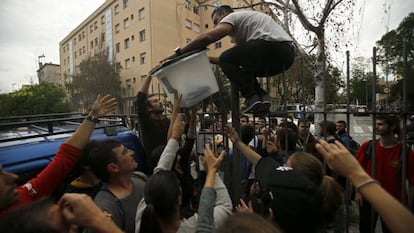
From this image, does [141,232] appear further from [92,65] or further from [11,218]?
[92,65]

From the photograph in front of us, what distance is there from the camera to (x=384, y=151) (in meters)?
2.69

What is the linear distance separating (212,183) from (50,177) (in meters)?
1.14

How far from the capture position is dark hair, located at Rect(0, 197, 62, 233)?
A: 108cm

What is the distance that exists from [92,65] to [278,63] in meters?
32.1

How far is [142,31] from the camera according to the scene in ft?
103

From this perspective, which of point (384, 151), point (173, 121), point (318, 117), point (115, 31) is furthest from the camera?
point (115, 31)

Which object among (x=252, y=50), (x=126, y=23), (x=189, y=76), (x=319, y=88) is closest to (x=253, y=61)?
(x=252, y=50)

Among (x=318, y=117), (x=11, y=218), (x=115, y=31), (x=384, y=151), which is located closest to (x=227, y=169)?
(x=384, y=151)

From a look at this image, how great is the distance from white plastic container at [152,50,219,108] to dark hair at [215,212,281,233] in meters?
1.08

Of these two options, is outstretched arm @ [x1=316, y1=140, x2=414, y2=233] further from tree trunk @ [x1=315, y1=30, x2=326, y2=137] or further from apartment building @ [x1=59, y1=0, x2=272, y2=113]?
apartment building @ [x1=59, y1=0, x2=272, y2=113]

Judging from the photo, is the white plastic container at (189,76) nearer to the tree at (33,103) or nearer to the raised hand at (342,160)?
the raised hand at (342,160)

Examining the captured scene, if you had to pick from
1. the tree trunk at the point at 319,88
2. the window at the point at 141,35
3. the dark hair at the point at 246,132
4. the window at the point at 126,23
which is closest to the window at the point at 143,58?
the window at the point at 141,35

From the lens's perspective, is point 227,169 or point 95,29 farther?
point 95,29

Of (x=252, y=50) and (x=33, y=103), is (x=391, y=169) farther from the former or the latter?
(x=33, y=103)
